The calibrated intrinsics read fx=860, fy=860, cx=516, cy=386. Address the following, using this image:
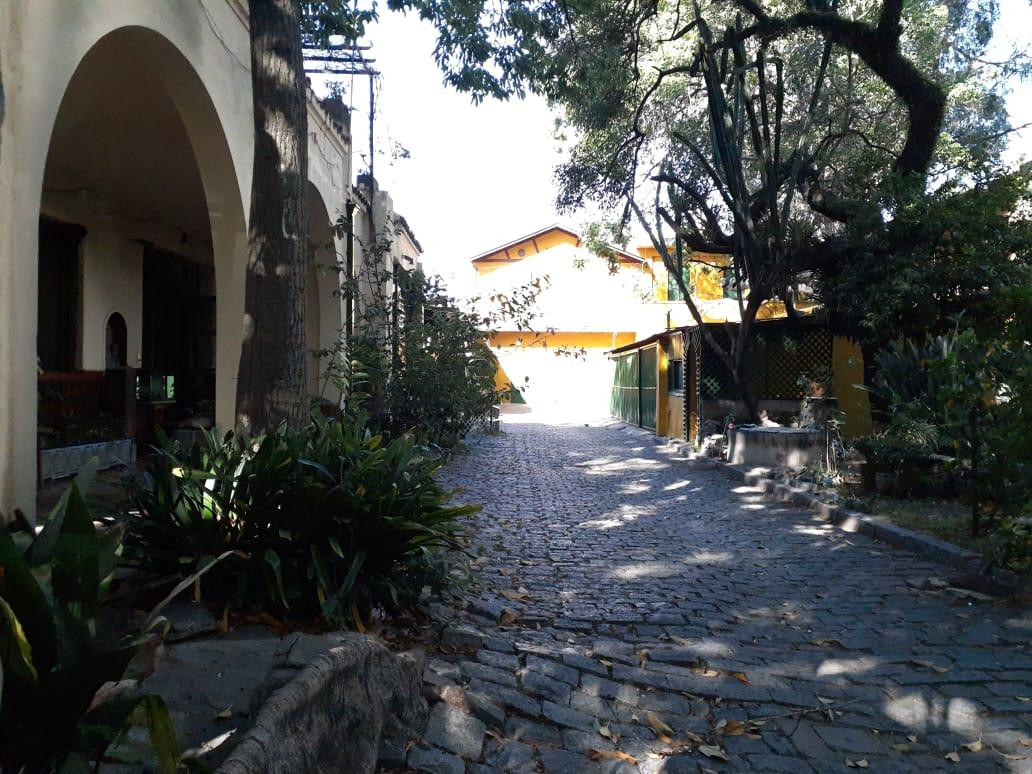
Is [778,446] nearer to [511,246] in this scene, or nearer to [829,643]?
[829,643]

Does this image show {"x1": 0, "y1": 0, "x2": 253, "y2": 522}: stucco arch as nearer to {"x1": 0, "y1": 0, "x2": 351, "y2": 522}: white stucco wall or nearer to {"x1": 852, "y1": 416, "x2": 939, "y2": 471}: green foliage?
{"x1": 0, "y1": 0, "x2": 351, "y2": 522}: white stucco wall

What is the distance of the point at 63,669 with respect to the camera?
2197 mm

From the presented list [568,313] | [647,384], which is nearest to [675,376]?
[647,384]

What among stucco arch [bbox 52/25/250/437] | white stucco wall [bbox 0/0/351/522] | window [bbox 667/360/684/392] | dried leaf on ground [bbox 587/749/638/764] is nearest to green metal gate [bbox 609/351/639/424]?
window [bbox 667/360/684/392]

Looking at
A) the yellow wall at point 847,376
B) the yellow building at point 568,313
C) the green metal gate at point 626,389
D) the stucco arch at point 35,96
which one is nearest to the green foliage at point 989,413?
the stucco arch at point 35,96

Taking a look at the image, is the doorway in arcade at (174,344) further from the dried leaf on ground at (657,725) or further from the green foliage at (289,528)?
the dried leaf on ground at (657,725)

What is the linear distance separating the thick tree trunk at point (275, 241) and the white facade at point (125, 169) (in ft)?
3.05

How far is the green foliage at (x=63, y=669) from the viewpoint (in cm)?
217

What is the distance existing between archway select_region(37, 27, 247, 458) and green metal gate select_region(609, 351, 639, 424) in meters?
13.6

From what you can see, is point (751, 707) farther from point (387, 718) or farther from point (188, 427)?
point (188, 427)

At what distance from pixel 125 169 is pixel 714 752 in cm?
904

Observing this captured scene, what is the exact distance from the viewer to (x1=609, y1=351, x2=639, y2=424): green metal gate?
25.5 metres

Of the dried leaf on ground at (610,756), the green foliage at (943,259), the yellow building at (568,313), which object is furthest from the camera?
the yellow building at (568,313)

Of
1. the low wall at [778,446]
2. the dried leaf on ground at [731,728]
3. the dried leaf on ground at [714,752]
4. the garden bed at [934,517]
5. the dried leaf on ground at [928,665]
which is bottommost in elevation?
the dried leaf on ground at [714,752]
